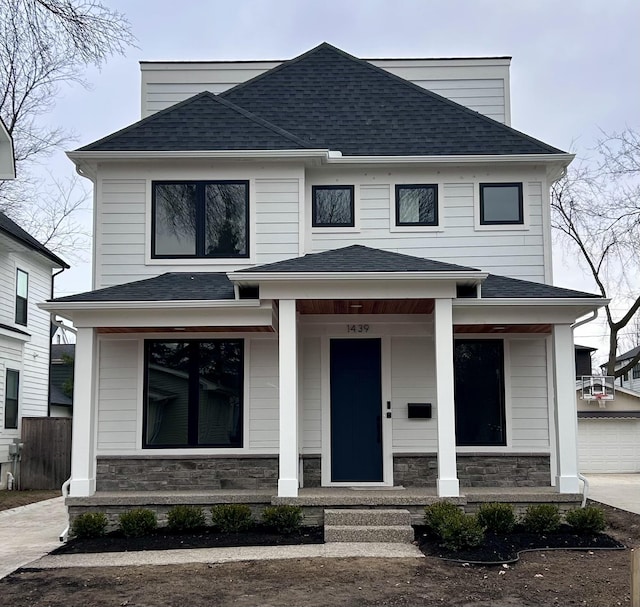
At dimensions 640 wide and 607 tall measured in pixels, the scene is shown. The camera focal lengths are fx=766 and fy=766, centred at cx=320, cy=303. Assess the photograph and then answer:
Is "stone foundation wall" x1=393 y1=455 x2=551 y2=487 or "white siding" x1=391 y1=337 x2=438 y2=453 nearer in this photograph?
"stone foundation wall" x1=393 y1=455 x2=551 y2=487

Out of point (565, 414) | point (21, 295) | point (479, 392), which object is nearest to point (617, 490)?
point (479, 392)

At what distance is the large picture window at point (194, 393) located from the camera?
35.1 ft

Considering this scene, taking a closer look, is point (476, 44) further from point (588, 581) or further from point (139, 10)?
point (588, 581)

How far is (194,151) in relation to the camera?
11.1 m

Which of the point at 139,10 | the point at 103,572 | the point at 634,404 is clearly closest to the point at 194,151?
the point at 139,10

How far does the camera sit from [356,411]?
11016 millimetres

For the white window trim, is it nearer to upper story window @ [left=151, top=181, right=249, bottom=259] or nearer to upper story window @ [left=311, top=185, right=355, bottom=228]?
upper story window @ [left=311, top=185, right=355, bottom=228]

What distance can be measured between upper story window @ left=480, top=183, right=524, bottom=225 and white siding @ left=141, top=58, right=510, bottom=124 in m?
2.08

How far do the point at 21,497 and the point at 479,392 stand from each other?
9939mm

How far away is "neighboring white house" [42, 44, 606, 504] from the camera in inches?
390

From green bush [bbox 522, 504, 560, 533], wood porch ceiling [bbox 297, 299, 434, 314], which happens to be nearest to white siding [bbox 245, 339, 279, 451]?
wood porch ceiling [bbox 297, 299, 434, 314]

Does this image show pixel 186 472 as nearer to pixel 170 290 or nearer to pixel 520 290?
pixel 170 290

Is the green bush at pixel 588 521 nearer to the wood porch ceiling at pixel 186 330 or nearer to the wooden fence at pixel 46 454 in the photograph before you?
the wood porch ceiling at pixel 186 330

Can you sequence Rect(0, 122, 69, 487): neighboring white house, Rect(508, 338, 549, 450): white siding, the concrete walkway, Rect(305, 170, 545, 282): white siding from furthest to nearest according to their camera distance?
Rect(0, 122, 69, 487): neighboring white house < Rect(305, 170, 545, 282): white siding < Rect(508, 338, 549, 450): white siding < the concrete walkway
